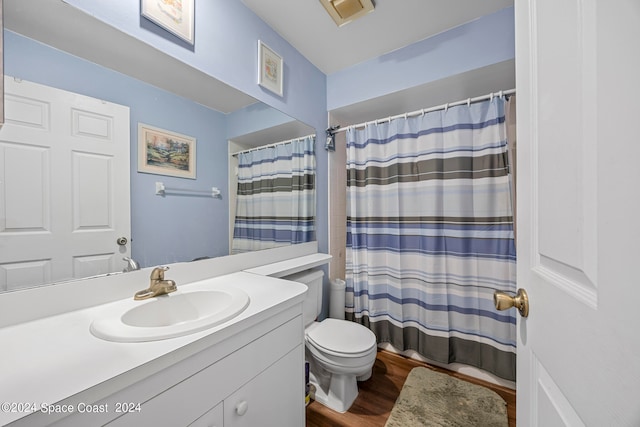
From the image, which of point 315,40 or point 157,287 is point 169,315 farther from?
point 315,40

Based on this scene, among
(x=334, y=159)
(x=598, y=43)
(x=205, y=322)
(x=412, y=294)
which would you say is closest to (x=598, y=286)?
(x=598, y=43)

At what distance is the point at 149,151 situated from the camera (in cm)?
99

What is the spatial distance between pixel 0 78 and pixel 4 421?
0.87 m

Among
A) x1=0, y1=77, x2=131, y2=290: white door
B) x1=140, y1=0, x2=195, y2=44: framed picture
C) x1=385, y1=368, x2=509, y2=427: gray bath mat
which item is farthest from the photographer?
x1=385, y1=368, x2=509, y2=427: gray bath mat

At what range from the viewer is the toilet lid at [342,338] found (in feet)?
4.20

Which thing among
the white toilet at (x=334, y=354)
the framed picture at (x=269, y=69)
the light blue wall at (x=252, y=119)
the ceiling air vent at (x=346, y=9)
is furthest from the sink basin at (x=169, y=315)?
the ceiling air vent at (x=346, y=9)

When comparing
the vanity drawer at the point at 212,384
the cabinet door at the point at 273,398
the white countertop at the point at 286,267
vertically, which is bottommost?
the cabinet door at the point at 273,398

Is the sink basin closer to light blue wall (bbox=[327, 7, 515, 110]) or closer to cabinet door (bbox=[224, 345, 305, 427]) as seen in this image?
cabinet door (bbox=[224, 345, 305, 427])

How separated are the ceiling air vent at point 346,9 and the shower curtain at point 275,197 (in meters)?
0.76

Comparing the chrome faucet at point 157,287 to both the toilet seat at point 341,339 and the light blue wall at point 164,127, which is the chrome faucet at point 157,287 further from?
the toilet seat at point 341,339

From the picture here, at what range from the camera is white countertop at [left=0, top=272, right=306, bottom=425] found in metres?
0.42

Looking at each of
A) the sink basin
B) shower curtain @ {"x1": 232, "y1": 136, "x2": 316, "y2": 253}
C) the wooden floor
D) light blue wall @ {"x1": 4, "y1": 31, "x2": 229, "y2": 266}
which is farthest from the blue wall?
the wooden floor

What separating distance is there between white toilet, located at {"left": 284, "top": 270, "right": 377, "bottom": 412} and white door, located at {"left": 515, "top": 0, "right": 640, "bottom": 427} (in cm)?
86

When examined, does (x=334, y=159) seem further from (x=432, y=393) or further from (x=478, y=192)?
(x=432, y=393)
